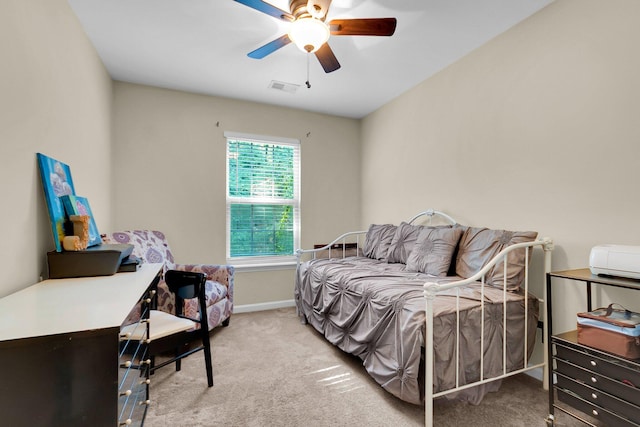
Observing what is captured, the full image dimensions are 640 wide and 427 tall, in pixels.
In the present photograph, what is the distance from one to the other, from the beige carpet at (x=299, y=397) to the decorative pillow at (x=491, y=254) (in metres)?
0.70

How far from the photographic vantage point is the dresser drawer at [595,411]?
128cm

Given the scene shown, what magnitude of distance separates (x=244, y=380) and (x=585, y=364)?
6.31 feet

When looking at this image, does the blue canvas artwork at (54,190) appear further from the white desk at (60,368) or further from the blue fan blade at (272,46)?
the blue fan blade at (272,46)

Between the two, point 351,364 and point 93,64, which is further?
point 93,64

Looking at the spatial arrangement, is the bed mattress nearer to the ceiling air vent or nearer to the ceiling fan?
the ceiling fan

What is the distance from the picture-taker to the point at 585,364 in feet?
4.66

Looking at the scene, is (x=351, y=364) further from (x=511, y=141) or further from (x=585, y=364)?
(x=511, y=141)

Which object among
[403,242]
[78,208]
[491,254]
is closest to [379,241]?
[403,242]

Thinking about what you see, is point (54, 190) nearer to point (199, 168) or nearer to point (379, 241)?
point (199, 168)

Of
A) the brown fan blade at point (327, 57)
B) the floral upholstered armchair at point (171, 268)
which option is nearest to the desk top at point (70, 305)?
the floral upholstered armchair at point (171, 268)

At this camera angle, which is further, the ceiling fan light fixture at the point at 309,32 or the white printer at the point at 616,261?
the ceiling fan light fixture at the point at 309,32

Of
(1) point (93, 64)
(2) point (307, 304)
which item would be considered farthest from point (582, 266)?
(1) point (93, 64)

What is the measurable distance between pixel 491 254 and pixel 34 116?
2764 millimetres

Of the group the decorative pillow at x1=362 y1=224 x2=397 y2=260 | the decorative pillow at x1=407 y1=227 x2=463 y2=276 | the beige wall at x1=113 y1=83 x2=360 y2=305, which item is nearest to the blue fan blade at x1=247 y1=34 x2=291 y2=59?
the beige wall at x1=113 y1=83 x2=360 y2=305
